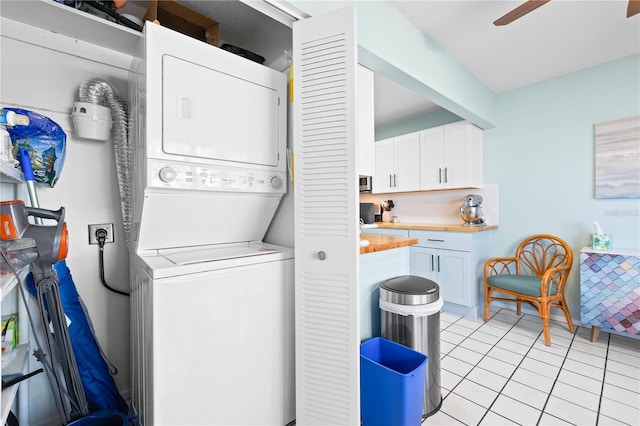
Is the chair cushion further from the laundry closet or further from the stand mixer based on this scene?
the laundry closet

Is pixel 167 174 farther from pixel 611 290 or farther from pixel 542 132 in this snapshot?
pixel 542 132

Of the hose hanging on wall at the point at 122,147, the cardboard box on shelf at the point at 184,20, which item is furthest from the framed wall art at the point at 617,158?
the hose hanging on wall at the point at 122,147

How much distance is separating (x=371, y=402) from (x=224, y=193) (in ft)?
4.40

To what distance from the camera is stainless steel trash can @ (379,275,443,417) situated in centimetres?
167

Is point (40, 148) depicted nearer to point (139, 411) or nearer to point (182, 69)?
point (182, 69)

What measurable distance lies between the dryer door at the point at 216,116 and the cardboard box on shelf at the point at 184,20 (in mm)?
495

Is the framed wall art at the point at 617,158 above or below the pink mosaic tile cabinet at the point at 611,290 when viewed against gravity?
above

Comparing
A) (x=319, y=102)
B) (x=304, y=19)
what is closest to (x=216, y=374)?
(x=319, y=102)

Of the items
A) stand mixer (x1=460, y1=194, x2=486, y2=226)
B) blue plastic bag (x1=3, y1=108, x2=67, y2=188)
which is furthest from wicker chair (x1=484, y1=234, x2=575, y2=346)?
blue plastic bag (x1=3, y1=108, x2=67, y2=188)

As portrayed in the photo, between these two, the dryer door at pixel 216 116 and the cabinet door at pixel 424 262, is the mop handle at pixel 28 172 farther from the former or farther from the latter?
the cabinet door at pixel 424 262

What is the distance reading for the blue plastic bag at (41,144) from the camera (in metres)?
1.31

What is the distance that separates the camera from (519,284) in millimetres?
2762

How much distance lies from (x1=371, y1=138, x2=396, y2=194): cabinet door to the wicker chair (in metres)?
1.73

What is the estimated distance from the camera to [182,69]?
129 cm
